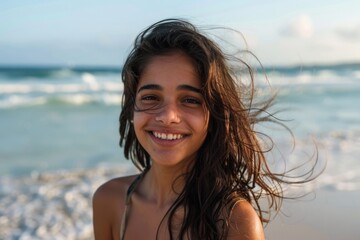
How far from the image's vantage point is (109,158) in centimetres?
778

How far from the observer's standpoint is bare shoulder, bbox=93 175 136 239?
2783mm

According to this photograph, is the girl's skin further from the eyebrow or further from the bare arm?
the bare arm

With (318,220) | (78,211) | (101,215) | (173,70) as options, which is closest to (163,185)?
(101,215)

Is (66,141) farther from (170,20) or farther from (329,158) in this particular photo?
(170,20)

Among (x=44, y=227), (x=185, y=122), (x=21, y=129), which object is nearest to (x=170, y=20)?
(x=185, y=122)

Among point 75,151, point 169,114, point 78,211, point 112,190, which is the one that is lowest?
point 78,211

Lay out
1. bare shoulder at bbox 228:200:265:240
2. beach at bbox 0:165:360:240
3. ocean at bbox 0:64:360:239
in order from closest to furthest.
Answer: bare shoulder at bbox 228:200:265:240
beach at bbox 0:165:360:240
ocean at bbox 0:64:360:239

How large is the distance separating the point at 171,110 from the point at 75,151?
6542 millimetres

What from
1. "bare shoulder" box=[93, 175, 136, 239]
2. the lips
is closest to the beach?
"bare shoulder" box=[93, 175, 136, 239]

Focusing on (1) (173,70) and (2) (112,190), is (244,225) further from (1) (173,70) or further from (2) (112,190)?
(2) (112,190)

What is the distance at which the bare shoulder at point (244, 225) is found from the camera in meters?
2.15

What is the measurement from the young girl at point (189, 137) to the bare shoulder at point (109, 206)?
0.40 feet

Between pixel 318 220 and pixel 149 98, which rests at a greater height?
pixel 149 98

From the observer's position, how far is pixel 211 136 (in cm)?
240
